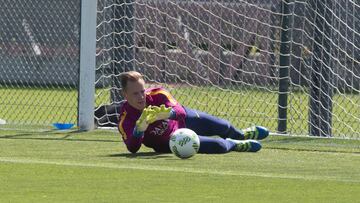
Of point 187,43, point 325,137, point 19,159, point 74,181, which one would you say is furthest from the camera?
point 187,43

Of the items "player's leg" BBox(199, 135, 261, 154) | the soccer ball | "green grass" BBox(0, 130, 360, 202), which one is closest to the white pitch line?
"green grass" BBox(0, 130, 360, 202)

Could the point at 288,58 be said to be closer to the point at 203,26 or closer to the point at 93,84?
the point at 93,84

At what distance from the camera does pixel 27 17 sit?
24.9m

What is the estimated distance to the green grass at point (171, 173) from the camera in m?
8.66

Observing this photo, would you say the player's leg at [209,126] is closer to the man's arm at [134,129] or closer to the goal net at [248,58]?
the man's arm at [134,129]

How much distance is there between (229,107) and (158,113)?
22.4 ft

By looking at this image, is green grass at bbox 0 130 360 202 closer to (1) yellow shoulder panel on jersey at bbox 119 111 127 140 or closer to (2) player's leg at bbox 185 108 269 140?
(1) yellow shoulder panel on jersey at bbox 119 111 127 140

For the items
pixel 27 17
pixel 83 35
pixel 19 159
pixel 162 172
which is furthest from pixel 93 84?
pixel 27 17

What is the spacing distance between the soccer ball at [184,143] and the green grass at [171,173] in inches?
3.7

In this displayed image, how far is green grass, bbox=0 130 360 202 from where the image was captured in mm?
8656

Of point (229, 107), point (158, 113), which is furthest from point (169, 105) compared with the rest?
point (229, 107)

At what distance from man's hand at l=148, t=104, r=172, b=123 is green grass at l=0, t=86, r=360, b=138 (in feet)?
11.4

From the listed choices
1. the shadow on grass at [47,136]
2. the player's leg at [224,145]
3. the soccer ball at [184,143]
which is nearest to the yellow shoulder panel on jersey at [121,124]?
the soccer ball at [184,143]

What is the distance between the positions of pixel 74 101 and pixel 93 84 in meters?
5.51
